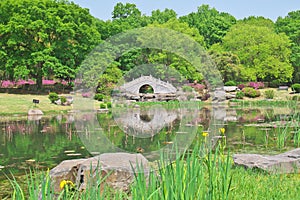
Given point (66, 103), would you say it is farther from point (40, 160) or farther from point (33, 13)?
point (40, 160)

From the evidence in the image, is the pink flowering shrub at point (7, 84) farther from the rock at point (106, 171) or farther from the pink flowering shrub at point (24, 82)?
the rock at point (106, 171)

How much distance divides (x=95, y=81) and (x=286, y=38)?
2714 cm

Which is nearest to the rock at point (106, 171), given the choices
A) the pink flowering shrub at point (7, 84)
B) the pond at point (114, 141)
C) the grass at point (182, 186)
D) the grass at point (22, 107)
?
the grass at point (182, 186)

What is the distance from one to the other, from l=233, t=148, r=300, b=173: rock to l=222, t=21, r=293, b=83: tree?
80.4 feet

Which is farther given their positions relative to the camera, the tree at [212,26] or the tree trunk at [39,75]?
the tree at [212,26]

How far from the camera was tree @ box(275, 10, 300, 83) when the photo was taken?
1308 inches

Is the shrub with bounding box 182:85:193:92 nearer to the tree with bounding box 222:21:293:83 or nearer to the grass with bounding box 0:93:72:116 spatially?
the grass with bounding box 0:93:72:116

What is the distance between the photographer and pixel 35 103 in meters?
19.1

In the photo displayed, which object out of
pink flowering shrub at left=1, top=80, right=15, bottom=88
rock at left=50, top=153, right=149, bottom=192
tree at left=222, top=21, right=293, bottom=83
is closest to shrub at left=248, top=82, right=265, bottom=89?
→ tree at left=222, top=21, right=293, bottom=83

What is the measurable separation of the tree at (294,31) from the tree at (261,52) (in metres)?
0.93

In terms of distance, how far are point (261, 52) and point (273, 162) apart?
2706 centimetres

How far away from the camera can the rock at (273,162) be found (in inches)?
197

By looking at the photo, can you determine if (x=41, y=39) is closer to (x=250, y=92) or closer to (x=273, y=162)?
(x=250, y=92)

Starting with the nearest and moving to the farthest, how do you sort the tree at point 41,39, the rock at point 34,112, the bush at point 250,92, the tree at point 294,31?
the rock at point 34,112, the tree at point 41,39, the bush at point 250,92, the tree at point 294,31
